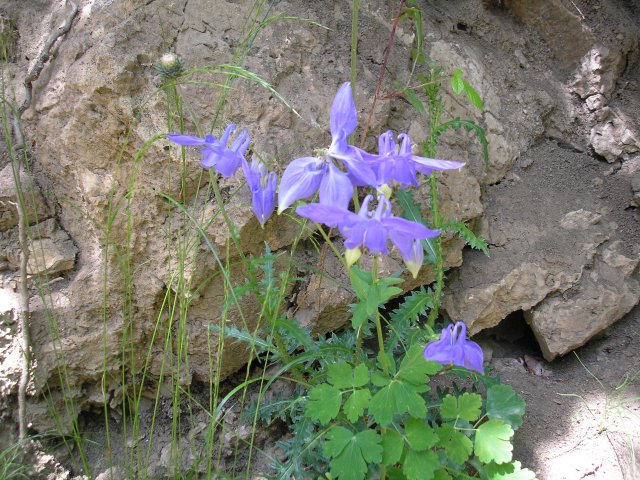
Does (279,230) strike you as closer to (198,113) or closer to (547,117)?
(198,113)

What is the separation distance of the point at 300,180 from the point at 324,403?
0.69 m

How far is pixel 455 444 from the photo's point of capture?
1729 millimetres

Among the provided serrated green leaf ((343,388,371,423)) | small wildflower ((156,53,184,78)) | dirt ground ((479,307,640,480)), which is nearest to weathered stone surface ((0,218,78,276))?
small wildflower ((156,53,184,78))

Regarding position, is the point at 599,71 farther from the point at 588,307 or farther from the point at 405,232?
the point at 405,232

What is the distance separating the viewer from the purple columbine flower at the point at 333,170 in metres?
→ 1.31

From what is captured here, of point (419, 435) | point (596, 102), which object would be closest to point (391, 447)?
point (419, 435)

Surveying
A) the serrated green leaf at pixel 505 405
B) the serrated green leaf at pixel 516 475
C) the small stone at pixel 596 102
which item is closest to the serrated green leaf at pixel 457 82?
Result: the serrated green leaf at pixel 505 405

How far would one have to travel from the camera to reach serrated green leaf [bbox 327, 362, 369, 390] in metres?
1.66

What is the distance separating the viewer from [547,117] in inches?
112

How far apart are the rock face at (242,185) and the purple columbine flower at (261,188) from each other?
1.63ft

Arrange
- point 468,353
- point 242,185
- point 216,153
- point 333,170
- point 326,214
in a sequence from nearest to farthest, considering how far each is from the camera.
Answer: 1. point 326,214
2. point 333,170
3. point 216,153
4. point 468,353
5. point 242,185

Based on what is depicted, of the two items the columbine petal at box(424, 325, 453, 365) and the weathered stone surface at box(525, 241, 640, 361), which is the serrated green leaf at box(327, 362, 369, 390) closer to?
the columbine petal at box(424, 325, 453, 365)

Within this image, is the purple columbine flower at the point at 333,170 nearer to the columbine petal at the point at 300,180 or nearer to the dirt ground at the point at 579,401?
the columbine petal at the point at 300,180

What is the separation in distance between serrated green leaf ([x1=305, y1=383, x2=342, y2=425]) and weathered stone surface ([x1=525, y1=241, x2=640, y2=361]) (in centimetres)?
123
